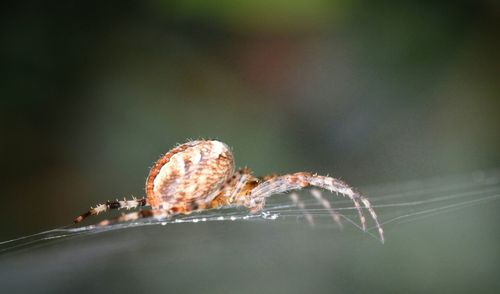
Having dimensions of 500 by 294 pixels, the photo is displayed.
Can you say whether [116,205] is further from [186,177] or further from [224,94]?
[224,94]

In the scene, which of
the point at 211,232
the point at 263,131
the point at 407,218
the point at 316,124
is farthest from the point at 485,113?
the point at 211,232

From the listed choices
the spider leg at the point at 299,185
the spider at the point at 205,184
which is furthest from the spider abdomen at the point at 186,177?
the spider leg at the point at 299,185

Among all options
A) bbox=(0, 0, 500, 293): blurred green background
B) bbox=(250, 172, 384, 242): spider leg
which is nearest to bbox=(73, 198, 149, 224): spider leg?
bbox=(250, 172, 384, 242): spider leg

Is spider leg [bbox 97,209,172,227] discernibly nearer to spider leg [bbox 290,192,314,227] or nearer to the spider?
the spider

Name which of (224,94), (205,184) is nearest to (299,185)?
(205,184)

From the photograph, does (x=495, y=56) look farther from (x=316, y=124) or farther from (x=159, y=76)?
(x=159, y=76)

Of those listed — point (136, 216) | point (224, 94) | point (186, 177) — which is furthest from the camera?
point (224, 94)
